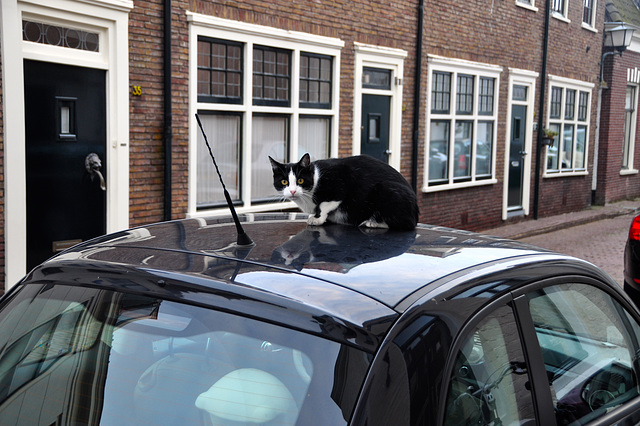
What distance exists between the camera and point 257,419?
189 centimetres

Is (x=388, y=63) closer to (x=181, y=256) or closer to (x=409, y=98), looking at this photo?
(x=409, y=98)

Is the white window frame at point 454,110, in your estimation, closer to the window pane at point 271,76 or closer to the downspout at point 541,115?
the downspout at point 541,115

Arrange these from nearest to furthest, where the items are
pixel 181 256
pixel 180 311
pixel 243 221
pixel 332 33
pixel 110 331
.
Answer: pixel 180 311, pixel 110 331, pixel 181 256, pixel 243 221, pixel 332 33

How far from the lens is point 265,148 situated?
1064cm

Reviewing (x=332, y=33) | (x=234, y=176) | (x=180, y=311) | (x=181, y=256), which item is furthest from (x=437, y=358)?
(x=332, y=33)

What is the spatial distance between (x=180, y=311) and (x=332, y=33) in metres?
9.82

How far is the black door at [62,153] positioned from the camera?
7.67 meters

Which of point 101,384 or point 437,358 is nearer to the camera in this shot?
point 437,358

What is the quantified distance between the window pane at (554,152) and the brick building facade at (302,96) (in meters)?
0.06

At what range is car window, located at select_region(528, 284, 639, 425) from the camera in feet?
8.47

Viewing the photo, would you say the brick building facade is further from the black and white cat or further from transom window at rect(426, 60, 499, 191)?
the black and white cat

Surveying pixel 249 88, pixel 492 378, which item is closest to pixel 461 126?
pixel 249 88

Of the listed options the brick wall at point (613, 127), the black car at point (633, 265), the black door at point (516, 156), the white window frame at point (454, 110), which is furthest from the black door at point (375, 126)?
the brick wall at point (613, 127)

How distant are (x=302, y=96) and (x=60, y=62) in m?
4.14
